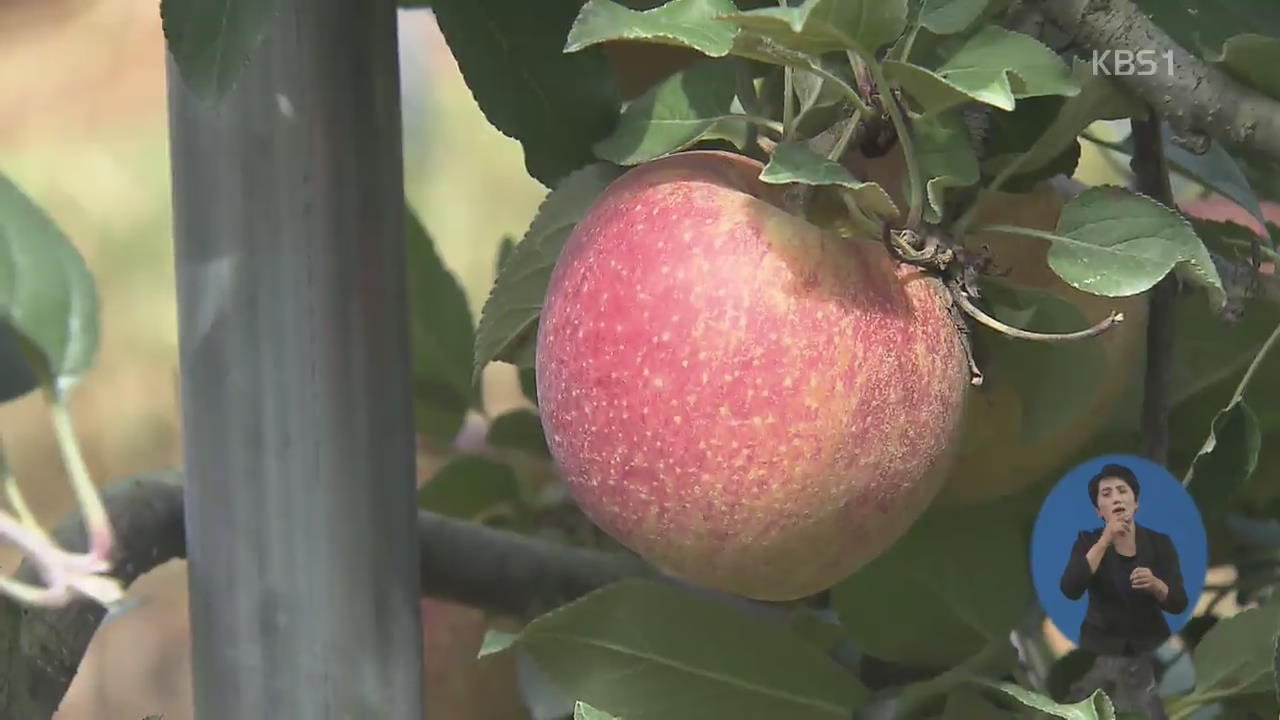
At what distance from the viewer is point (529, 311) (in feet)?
1.19

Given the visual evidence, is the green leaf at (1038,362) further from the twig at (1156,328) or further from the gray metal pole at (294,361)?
the gray metal pole at (294,361)

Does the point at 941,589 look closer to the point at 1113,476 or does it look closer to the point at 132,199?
the point at 1113,476

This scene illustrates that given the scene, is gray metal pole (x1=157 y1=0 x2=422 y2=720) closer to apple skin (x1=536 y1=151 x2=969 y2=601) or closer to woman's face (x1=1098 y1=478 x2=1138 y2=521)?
apple skin (x1=536 y1=151 x2=969 y2=601)

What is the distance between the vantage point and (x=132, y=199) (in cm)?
81

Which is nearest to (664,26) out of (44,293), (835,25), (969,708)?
(835,25)

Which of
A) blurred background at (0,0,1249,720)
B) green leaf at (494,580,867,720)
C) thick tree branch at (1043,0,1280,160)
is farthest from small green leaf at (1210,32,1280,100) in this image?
blurred background at (0,0,1249,720)

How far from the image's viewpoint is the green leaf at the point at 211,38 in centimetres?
28

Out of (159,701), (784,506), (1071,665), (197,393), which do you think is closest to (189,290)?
(197,393)

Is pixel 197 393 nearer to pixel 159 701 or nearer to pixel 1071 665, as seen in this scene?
pixel 1071 665

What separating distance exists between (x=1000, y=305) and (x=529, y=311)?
0.14 metres

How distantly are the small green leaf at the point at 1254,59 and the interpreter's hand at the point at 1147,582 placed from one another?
5.1 inches

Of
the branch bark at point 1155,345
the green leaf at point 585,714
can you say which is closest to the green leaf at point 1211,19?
the branch bark at point 1155,345

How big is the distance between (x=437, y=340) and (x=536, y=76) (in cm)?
20

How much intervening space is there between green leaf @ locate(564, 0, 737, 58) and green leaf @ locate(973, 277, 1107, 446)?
0.12m
